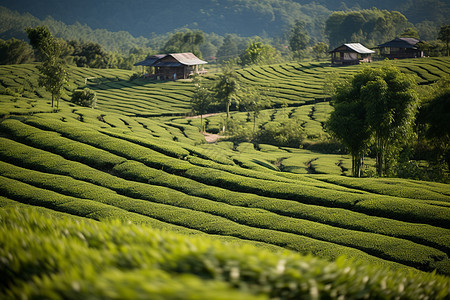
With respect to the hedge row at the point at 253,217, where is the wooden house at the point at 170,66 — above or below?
above

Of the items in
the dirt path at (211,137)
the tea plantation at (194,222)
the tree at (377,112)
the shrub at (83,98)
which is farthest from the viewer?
the shrub at (83,98)

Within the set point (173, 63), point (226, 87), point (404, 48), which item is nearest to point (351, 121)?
point (226, 87)

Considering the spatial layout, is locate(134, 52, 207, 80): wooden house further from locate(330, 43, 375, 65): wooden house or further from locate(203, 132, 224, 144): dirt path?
locate(203, 132, 224, 144): dirt path

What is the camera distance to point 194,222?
59.8ft

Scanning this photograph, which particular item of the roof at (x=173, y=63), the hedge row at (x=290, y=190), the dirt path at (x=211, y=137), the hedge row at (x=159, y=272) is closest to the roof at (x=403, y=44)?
the roof at (x=173, y=63)

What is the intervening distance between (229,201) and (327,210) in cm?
590

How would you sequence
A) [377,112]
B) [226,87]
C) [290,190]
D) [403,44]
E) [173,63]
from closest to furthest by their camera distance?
[290,190] < [377,112] < [226,87] < [173,63] < [403,44]

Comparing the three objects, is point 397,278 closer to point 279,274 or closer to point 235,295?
point 279,274

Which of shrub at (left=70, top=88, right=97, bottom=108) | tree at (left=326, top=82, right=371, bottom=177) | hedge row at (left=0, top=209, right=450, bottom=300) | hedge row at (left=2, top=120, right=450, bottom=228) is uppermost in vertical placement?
shrub at (left=70, top=88, right=97, bottom=108)

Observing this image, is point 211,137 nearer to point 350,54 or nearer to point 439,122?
point 439,122

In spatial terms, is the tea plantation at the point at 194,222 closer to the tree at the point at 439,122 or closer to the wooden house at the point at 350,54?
the tree at the point at 439,122

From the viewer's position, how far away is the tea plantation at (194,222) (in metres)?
4.84

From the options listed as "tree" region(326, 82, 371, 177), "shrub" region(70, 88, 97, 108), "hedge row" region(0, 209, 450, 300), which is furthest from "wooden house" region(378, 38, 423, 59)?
"hedge row" region(0, 209, 450, 300)

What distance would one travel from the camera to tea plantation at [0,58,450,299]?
4.84 m
